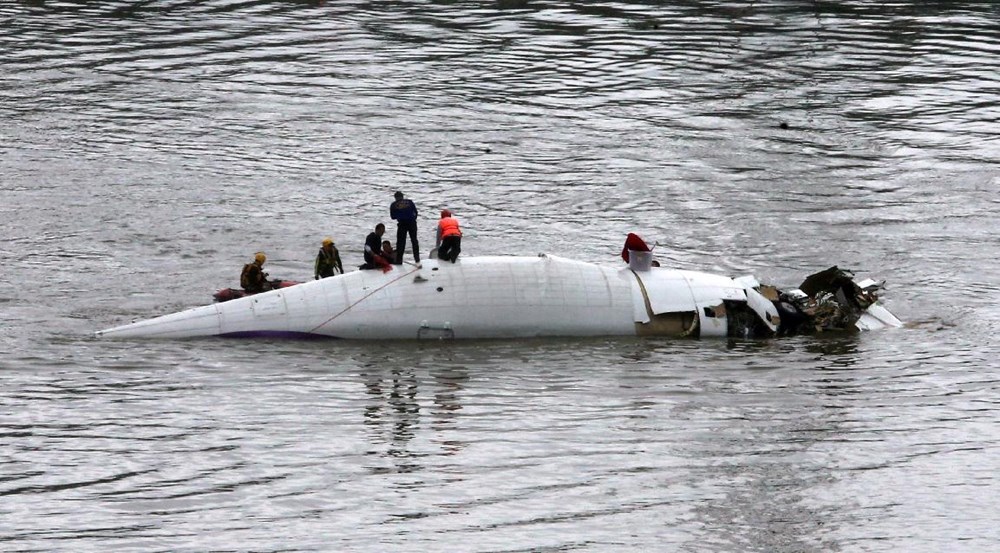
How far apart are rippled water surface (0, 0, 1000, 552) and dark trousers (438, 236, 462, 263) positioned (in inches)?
126

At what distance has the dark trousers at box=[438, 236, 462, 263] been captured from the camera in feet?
162

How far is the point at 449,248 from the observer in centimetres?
4950

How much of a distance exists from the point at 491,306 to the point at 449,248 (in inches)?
95.9

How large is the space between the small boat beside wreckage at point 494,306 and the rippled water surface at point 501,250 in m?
0.79

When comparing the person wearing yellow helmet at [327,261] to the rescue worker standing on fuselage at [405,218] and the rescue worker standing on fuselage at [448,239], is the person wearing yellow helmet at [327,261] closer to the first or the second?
the rescue worker standing on fuselage at [405,218]

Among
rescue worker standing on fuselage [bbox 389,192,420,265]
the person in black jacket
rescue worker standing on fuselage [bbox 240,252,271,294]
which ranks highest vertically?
rescue worker standing on fuselage [bbox 389,192,420,265]

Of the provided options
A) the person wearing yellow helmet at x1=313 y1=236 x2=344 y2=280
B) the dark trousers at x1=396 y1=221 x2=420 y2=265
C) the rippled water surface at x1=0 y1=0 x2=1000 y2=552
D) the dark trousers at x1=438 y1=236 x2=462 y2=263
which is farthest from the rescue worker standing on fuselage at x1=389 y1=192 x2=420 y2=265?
the rippled water surface at x1=0 y1=0 x2=1000 y2=552

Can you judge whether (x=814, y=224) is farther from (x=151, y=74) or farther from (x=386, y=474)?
(x=151, y=74)

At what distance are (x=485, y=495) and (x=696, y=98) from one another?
55994 millimetres

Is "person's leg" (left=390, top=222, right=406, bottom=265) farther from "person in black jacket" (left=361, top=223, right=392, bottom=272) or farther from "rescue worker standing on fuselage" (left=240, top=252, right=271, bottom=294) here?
"rescue worker standing on fuselage" (left=240, top=252, right=271, bottom=294)

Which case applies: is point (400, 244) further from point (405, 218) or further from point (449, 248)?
point (449, 248)

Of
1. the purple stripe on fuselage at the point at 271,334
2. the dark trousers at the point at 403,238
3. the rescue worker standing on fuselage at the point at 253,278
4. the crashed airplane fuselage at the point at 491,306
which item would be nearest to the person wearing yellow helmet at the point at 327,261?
the crashed airplane fuselage at the point at 491,306

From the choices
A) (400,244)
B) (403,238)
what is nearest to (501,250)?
(403,238)

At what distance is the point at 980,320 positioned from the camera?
55938 mm
